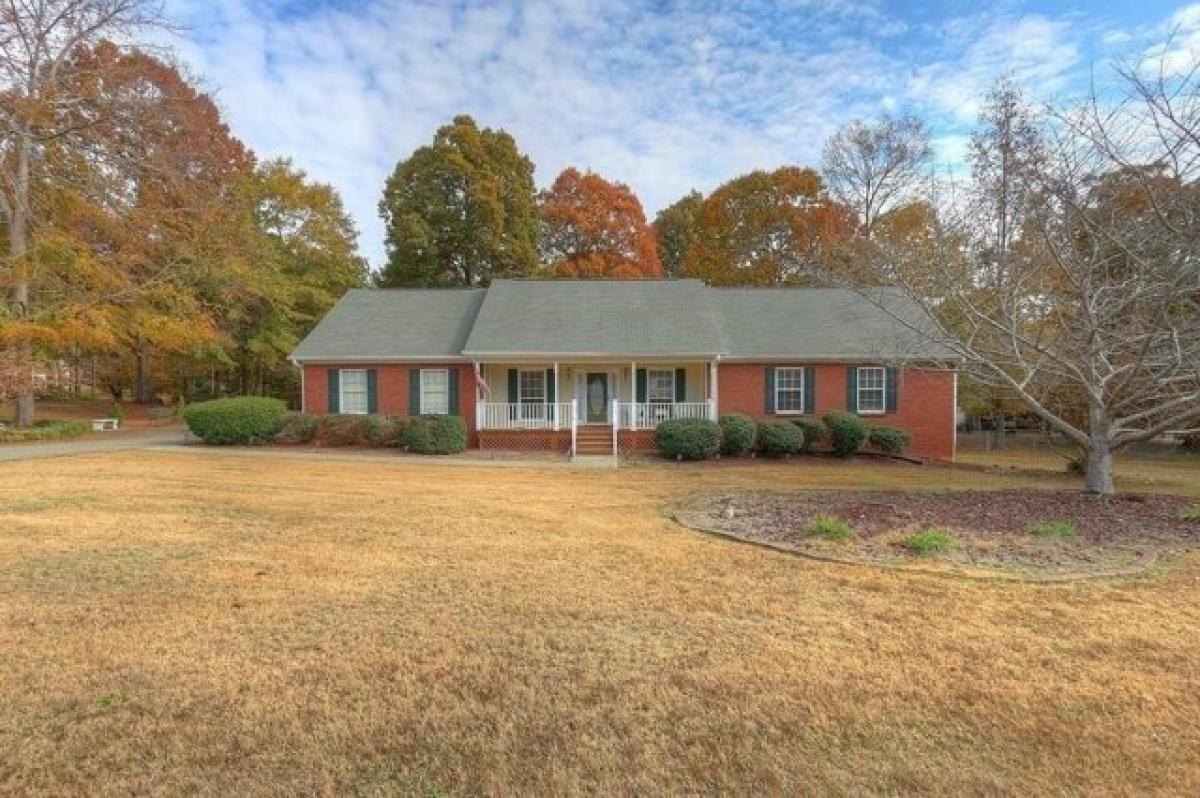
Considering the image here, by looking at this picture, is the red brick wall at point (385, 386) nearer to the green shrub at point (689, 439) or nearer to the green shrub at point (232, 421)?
the green shrub at point (232, 421)

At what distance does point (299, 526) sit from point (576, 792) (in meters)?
5.82

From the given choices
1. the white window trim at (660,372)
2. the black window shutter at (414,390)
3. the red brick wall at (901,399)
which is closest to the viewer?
the red brick wall at (901,399)

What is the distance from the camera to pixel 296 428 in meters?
18.2

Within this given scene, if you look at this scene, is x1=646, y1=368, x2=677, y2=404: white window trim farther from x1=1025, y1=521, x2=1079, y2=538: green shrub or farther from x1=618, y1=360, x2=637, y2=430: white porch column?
x1=1025, y1=521, x2=1079, y2=538: green shrub

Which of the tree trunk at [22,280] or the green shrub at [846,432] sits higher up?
the tree trunk at [22,280]

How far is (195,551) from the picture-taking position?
636 centimetres

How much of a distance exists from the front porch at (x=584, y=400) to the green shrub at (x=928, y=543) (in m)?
11.0

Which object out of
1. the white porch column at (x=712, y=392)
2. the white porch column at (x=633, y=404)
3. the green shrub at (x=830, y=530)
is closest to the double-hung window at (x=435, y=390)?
the white porch column at (x=633, y=404)

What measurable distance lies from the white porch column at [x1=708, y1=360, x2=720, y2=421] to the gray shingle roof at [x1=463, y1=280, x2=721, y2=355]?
67cm

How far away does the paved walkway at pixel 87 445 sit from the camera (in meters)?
15.1

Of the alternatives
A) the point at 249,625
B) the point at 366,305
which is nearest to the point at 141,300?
the point at 366,305

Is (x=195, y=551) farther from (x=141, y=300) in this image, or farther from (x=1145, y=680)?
(x=141, y=300)

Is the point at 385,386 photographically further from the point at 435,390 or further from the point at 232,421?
the point at 232,421

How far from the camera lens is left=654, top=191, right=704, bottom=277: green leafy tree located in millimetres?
43844
